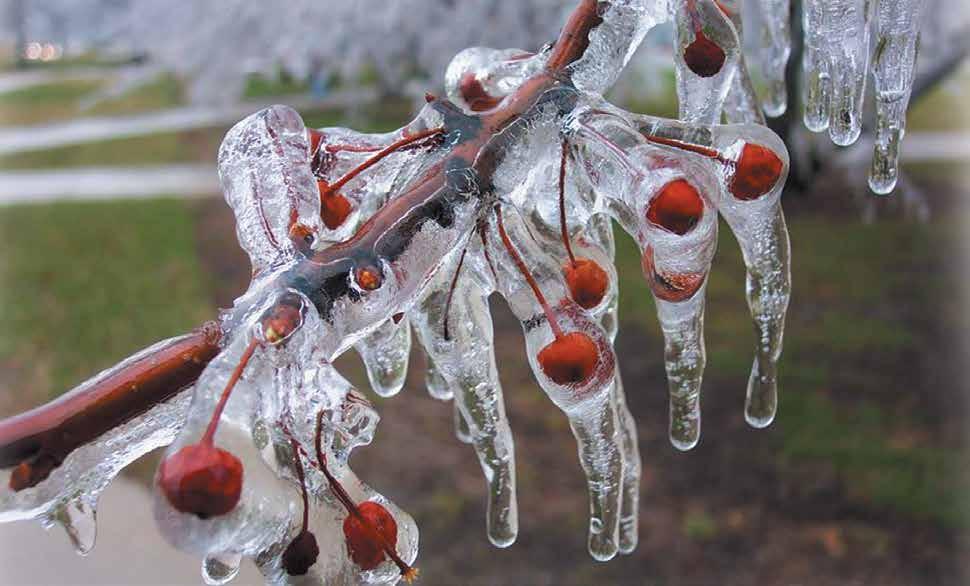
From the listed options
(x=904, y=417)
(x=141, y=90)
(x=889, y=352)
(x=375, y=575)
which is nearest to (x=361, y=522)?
(x=375, y=575)

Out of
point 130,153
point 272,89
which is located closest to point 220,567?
point 130,153

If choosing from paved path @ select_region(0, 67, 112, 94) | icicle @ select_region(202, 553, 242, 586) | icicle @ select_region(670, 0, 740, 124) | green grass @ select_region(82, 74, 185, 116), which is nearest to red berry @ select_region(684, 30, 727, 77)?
icicle @ select_region(670, 0, 740, 124)

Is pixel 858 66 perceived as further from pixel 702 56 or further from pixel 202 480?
pixel 202 480

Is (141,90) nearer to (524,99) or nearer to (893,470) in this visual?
(893,470)

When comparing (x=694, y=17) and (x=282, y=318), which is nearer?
(x=282, y=318)

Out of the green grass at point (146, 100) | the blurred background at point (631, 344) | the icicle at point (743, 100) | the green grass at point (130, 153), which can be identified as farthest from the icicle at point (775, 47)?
the green grass at point (146, 100)
